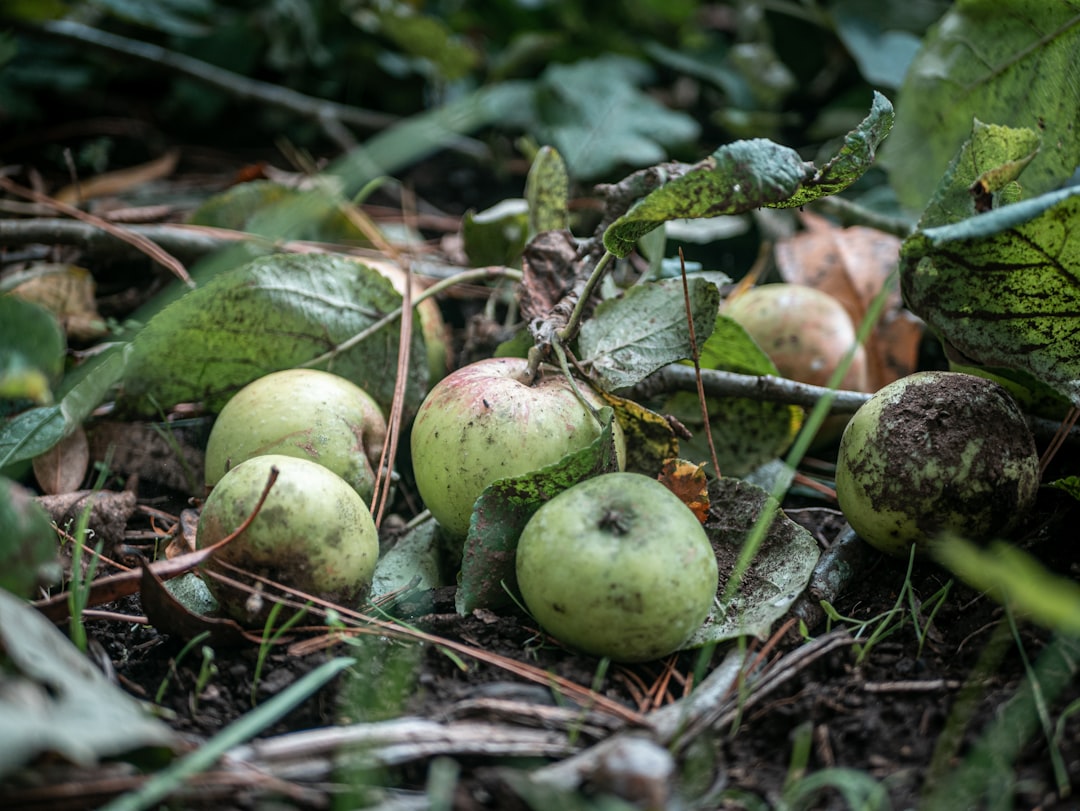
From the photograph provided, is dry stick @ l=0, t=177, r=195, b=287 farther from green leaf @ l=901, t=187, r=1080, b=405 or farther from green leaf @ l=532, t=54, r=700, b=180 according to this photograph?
green leaf @ l=901, t=187, r=1080, b=405

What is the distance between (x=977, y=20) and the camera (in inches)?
96.9

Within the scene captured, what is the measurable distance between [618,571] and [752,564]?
45 centimetres

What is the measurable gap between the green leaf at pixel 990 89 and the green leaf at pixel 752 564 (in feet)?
3.82

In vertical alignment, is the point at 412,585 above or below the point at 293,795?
below

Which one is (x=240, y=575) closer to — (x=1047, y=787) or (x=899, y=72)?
(x=1047, y=787)

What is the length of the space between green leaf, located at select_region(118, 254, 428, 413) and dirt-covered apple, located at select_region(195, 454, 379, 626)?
59 centimetres

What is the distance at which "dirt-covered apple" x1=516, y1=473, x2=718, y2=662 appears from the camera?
1399mm

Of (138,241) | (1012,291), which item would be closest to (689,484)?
(1012,291)

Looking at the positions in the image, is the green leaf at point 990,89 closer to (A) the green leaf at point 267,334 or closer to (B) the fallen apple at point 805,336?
(B) the fallen apple at point 805,336

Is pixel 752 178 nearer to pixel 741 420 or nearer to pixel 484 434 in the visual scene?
pixel 484 434

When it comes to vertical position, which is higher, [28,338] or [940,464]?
[28,338]

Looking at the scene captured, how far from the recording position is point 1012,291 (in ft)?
5.48

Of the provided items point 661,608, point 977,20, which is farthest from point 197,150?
point 661,608

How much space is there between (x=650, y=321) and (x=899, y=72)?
2.20 metres
